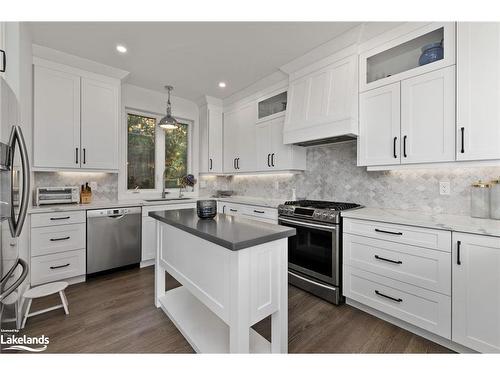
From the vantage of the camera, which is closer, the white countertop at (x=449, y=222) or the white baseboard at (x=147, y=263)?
the white countertop at (x=449, y=222)

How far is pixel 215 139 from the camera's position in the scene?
4273mm

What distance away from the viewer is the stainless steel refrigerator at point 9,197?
124cm

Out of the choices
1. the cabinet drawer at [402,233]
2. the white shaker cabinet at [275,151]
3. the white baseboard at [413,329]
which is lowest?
the white baseboard at [413,329]

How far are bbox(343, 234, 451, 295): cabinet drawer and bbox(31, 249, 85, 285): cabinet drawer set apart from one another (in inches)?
120

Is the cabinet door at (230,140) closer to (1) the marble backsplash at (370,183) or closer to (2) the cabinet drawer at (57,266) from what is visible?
(1) the marble backsplash at (370,183)

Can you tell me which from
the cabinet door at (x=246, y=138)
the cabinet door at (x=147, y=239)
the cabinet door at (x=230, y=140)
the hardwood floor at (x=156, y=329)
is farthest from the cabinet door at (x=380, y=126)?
the cabinet door at (x=147, y=239)

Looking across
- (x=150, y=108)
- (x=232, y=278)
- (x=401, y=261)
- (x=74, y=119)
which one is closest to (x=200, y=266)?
(x=232, y=278)

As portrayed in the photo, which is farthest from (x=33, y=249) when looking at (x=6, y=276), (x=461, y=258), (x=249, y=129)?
(x=461, y=258)

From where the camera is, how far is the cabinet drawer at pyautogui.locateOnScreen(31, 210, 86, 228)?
244 centimetres

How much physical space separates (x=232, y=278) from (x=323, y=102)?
2.21 m

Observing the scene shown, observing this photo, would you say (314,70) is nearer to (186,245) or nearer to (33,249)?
(186,245)

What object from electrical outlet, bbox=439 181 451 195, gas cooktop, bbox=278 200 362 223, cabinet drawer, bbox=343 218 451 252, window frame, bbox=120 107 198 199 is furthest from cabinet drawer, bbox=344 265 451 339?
window frame, bbox=120 107 198 199

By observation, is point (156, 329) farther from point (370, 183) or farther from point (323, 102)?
point (323, 102)

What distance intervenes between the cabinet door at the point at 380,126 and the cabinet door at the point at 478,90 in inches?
17.4
